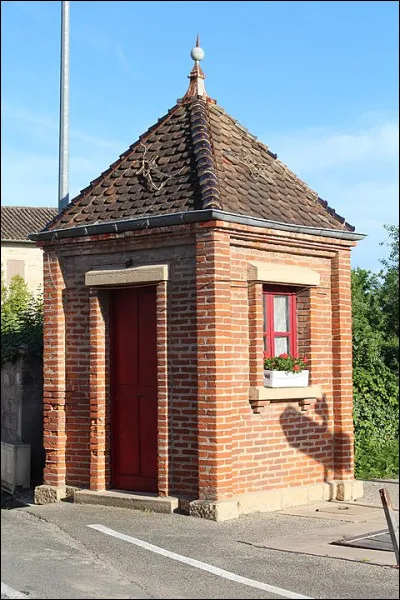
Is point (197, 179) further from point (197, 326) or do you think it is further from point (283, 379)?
point (283, 379)

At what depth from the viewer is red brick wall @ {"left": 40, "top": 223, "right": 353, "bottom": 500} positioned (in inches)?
456

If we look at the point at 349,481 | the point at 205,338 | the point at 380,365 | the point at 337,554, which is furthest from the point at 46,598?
the point at 380,365

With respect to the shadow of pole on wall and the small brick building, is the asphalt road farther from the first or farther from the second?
the shadow of pole on wall

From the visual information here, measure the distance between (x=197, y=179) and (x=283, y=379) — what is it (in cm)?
278

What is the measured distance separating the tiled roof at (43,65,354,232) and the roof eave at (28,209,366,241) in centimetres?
15

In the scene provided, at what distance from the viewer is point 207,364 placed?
11547 millimetres

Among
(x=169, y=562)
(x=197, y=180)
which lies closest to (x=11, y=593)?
(x=169, y=562)

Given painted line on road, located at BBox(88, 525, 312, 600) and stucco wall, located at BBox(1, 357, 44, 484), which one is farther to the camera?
stucco wall, located at BBox(1, 357, 44, 484)

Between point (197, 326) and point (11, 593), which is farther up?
point (197, 326)

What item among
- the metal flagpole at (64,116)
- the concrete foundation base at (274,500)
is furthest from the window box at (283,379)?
the metal flagpole at (64,116)

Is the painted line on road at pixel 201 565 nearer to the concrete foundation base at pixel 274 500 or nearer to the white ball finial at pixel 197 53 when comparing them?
the concrete foundation base at pixel 274 500

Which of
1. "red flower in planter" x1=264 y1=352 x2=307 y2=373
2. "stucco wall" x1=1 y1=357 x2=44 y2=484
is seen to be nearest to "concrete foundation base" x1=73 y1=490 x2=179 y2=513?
"red flower in planter" x1=264 y1=352 x2=307 y2=373

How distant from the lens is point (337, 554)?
9508 millimetres

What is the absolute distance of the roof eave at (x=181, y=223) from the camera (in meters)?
11.5
